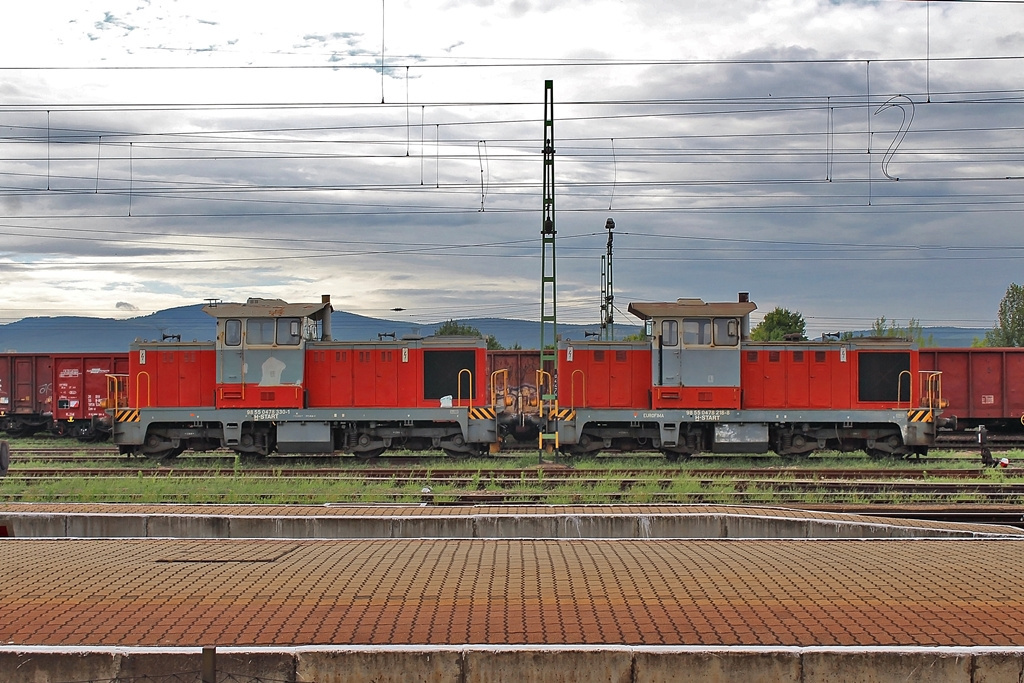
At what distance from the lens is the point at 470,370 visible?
71.4 ft

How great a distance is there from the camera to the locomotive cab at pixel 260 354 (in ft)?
70.6

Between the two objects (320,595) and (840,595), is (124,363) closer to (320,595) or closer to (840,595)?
(320,595)

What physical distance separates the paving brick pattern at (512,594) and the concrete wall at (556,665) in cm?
20

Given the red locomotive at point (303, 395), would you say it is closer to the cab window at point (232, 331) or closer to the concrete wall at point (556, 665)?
the cab window at point (232, 331)

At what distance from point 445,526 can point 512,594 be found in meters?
4.62

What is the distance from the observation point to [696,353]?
21.4 meters

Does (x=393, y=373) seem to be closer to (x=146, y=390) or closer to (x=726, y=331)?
(x=146, y=390)

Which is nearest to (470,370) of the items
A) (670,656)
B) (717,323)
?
(717,323)

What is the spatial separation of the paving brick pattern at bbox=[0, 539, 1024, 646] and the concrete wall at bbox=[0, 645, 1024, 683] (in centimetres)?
20

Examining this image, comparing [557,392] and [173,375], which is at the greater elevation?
[173,375]

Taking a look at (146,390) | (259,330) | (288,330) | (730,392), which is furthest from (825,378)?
(146,390)

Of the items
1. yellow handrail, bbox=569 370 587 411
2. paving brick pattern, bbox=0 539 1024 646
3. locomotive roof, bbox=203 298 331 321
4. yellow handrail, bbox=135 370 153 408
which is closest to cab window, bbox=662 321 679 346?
yellow handrail, bbox=569 370 587 411

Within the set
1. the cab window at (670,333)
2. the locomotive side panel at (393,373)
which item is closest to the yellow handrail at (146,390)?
the locomotive side panel at (393,373)

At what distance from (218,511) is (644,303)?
12.5 m
